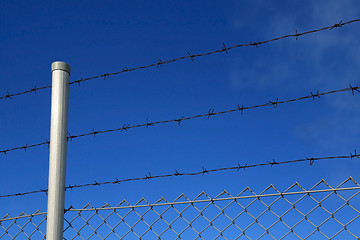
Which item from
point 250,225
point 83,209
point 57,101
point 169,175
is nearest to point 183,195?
point 169,175

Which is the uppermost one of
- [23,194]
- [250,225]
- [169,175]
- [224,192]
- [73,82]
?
[73,82]

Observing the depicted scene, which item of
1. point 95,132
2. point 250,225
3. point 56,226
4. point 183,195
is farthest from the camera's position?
point 95,132

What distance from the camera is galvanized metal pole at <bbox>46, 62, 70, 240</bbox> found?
358 centimetres

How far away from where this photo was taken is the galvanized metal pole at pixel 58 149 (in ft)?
11.7

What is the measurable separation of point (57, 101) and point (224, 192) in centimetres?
137

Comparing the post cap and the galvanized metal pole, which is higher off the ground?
the post cap

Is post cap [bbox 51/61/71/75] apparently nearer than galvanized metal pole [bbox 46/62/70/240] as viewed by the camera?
No

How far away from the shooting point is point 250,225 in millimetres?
3076

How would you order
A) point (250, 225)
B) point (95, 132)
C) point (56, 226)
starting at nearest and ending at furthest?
point (250, 225)
point (56, 226)
point (95, 132)

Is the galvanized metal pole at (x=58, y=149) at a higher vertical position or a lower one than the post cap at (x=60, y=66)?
lower

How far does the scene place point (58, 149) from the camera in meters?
3.68

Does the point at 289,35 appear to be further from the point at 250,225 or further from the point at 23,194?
the point at 23,194

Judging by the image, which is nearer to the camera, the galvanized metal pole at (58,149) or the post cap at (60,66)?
the galvanized metal pole at (58,149)

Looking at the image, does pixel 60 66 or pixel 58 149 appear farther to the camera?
pixel 60 66
